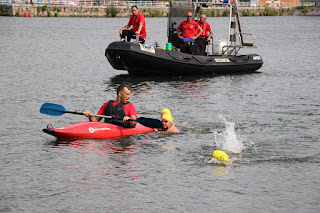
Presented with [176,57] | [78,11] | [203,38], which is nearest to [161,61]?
[176,57]

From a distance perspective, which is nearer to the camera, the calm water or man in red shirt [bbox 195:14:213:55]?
the calm water

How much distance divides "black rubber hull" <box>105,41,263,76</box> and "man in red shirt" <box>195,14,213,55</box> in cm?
34

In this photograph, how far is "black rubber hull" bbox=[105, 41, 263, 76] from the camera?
777 inches

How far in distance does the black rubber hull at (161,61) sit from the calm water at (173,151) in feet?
1.19

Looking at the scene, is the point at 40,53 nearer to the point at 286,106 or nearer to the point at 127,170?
the point at 286,106

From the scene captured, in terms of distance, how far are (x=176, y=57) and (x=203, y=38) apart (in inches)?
55.7

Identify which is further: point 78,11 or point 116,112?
point 78,11

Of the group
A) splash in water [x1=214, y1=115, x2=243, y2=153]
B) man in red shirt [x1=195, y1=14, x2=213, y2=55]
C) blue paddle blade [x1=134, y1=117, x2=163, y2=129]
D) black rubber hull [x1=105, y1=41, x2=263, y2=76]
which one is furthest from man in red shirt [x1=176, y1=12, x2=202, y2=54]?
blue paddle blade [x1=134, y1=117, x2=163, y2=129]

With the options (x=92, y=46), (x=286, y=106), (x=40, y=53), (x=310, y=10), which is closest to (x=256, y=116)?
(x=286, y=106)

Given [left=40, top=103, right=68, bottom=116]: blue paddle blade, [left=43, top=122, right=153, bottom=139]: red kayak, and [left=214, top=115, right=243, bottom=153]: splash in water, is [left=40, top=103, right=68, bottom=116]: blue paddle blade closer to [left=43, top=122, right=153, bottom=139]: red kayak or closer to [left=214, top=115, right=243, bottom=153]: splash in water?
[left=43, top=122, right=153, bottom=139]: red kayak

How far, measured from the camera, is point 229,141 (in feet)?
38.5

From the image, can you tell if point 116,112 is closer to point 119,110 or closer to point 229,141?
point 119,110

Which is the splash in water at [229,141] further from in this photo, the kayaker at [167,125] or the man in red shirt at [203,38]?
the man in red shirt at [203,38]

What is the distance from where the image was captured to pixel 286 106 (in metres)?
16.7
